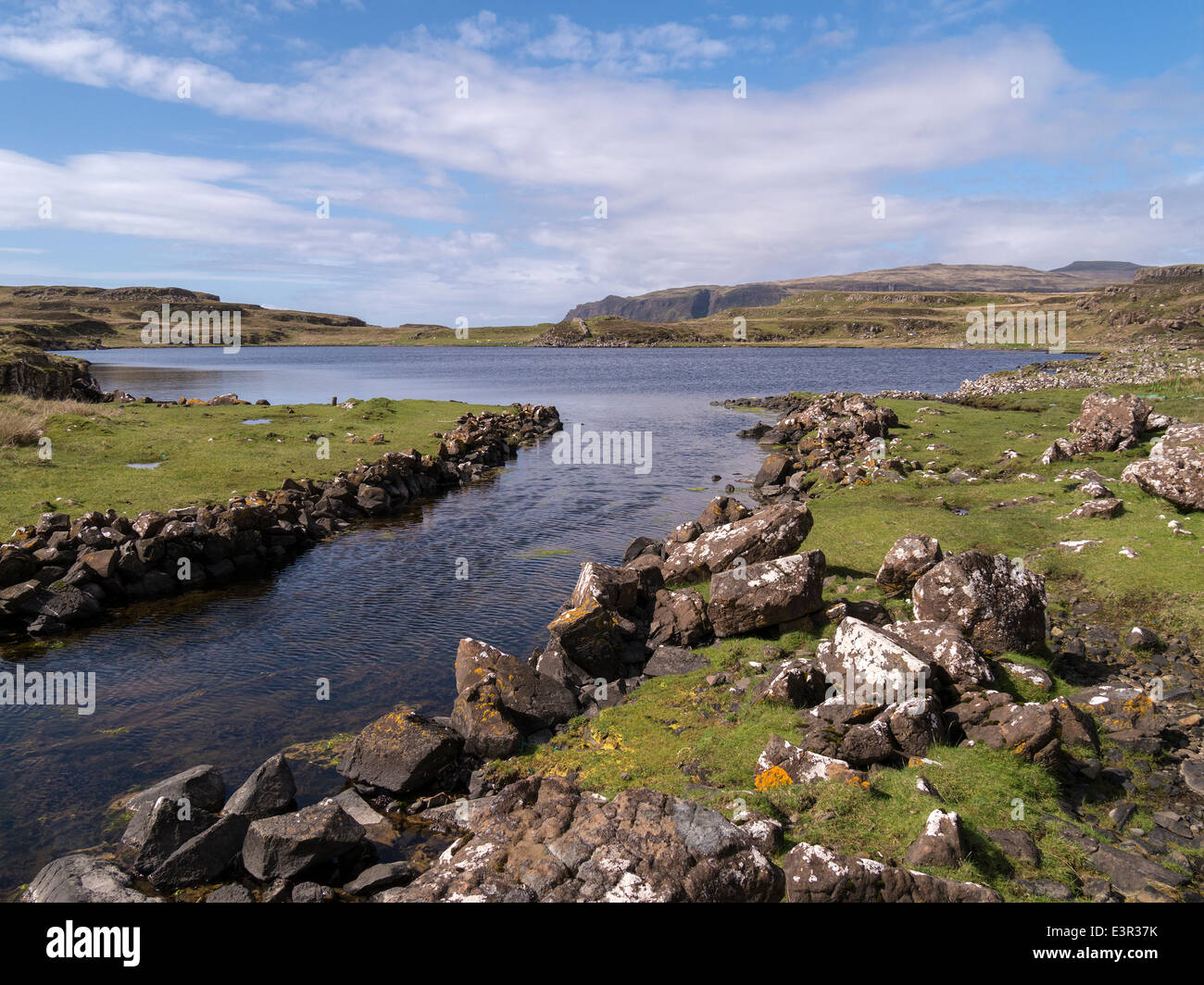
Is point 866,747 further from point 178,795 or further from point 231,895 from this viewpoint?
point 178,795

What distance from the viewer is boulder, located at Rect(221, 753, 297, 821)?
13570 mm

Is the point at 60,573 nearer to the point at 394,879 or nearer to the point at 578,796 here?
the point at 394,879

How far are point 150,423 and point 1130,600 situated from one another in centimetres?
5905

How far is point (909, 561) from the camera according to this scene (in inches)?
812

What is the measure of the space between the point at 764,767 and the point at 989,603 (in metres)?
7.94

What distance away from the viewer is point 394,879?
476 inches

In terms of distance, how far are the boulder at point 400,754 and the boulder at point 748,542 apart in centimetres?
1102

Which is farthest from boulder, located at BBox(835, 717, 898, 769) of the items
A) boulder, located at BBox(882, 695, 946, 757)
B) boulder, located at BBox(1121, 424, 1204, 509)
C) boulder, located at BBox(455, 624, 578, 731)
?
boulder, located at BBox(1121, 424, 1204, 509)

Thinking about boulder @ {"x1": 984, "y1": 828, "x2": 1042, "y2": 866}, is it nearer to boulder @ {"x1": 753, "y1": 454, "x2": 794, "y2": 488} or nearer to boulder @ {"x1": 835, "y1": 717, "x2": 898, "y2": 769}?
boulder @ {"x1": 835, "y1": 717, "x2": 898, "y2": 769}

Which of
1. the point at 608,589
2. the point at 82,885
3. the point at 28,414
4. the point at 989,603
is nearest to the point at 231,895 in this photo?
the point at 82,885

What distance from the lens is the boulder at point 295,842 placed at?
12203mm

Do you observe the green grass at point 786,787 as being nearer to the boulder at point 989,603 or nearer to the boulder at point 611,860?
the boulder at point 611,860

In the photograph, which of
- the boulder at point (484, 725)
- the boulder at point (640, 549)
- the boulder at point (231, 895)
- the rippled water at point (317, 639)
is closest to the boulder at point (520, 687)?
the boulder at point (484, 725)
